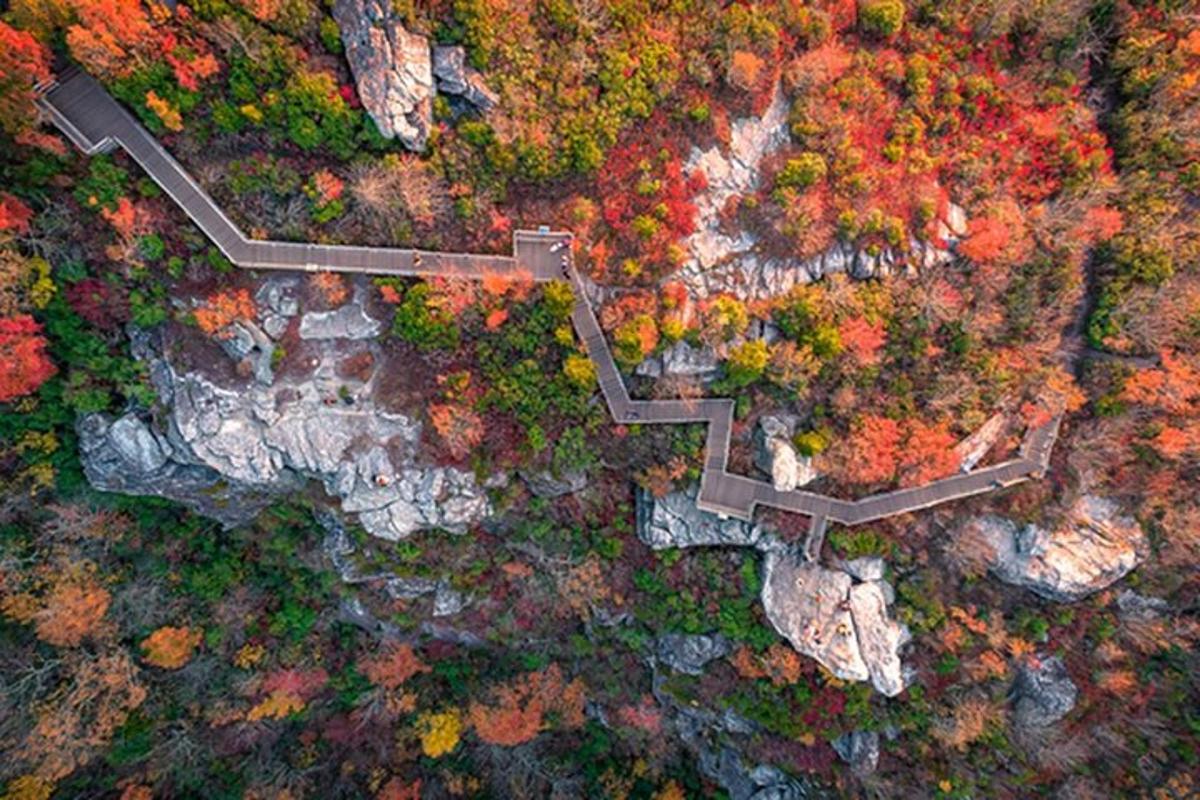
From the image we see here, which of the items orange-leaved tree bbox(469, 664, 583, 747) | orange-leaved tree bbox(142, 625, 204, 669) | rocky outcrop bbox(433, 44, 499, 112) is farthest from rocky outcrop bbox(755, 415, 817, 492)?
orange-leaved tree bbox(142, 625, 204, 669)

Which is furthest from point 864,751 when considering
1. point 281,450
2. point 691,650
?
point 281,450

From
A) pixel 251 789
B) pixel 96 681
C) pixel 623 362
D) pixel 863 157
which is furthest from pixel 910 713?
pixel 96 681

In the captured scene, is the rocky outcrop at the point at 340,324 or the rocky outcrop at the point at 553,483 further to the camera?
the rocky outcrop at the point at 553,483

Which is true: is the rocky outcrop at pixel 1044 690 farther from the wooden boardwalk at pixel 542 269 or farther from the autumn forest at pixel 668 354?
the wooden boardwalk at pixel 542 269

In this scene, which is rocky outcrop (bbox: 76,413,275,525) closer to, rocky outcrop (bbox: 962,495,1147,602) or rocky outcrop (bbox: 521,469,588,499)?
rocky outcrop (bbox: 521,469,588,499)

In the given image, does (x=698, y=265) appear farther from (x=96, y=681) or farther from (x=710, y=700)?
(x=96, y=681)

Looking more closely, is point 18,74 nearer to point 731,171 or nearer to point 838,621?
point 731,171

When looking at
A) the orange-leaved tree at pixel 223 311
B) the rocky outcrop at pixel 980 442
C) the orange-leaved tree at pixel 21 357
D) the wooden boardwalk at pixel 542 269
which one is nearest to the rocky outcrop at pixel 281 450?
the orange-leaved tree at pixel 223 311

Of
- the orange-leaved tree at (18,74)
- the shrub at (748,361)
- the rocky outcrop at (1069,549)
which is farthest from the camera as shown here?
the rocky outcrop at (1069,549)
